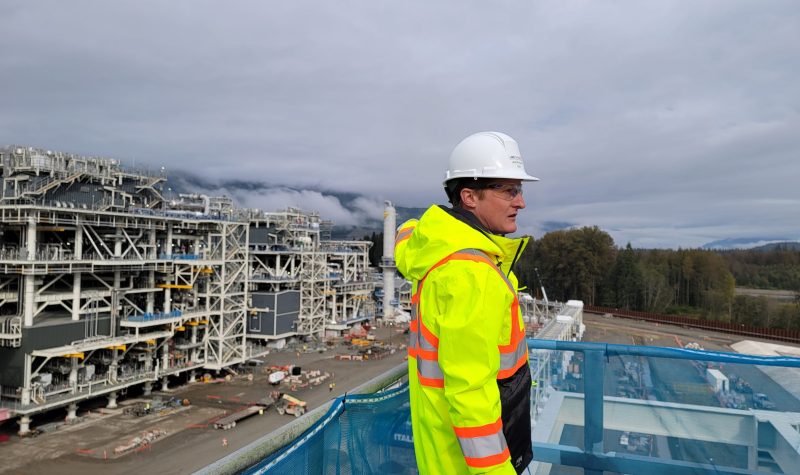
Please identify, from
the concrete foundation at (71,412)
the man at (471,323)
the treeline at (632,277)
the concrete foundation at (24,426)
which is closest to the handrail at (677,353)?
the man at (471,323)

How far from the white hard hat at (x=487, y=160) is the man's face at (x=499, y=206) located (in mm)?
51

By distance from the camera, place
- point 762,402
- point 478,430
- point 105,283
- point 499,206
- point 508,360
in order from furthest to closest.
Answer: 1. point 105,283
2. point 762,402
3. point 499,206
4. point 508,360
5. point 478,430

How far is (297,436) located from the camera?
2010 millimetres

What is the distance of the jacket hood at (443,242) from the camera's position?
1.76 meters

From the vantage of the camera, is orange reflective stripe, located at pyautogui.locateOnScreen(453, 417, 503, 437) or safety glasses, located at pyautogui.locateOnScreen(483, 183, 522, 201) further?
safety glasses, located at pyautogui.locateOnScreen(483, 183, 522, 201)

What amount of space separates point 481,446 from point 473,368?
0.25m

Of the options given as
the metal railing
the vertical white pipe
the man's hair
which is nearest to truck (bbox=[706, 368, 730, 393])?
the metal railing

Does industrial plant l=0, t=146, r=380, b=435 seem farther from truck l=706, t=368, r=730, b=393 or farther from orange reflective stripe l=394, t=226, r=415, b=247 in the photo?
truck l=706, t=368, r=730, b=393

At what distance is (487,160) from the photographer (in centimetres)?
217

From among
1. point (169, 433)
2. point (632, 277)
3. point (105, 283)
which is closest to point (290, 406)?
point (169, 433)

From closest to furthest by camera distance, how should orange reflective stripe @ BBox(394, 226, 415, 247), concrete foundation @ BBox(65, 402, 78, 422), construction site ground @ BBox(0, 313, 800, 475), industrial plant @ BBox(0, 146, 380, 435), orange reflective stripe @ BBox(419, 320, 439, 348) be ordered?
orange reflective stripe @ BBox(419, 320, 439, 348), orange reflective stripe @ BBox(394, 226, 415, 247), construction site ground @ BBox(0, 313, 800, 475), industrial plant @ BBox(0, 146, 380, 435), concrete foundation @ BBox(65, 402, 78, 422)

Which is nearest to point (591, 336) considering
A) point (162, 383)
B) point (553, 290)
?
point (553, 290)

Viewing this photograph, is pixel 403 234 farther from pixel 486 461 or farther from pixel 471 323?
pixel 486 461

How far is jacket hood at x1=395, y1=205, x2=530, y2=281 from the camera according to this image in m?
1.76
